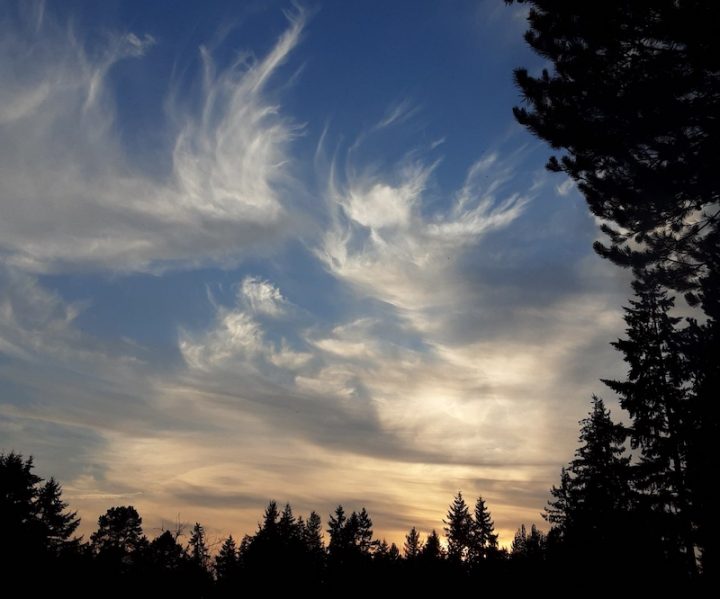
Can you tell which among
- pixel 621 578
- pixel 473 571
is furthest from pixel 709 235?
pixel 473 571

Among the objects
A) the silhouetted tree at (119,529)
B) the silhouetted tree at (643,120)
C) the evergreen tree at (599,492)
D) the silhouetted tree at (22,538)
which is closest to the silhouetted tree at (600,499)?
the evergreen tree at (599,492)

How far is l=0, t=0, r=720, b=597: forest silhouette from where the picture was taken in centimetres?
1091

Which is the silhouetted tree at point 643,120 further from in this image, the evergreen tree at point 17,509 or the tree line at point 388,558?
the evergreen tree at point 17,509

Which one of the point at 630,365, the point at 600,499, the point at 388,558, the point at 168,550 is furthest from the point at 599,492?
the point at 168,550

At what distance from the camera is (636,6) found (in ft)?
33.8

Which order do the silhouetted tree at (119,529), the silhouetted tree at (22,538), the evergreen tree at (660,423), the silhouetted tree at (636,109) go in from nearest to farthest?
the silhouetted tree at (636,109) → the evergreen tree at (660,423) → the silhouetted tree at (22,538) → the silhouetted tree at (119,529)

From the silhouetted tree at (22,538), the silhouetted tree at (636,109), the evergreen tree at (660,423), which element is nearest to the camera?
the silhouetted tree at (636,109)

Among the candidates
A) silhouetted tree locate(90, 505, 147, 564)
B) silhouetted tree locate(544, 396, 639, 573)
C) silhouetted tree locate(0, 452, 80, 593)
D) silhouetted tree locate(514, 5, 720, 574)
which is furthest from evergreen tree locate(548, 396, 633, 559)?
silhouetted tree locate(90, 505, 147, 564)

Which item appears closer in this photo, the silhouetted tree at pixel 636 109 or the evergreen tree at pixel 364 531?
the silhouetted tree at pixel 636 109

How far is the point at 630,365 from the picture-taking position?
25516mm

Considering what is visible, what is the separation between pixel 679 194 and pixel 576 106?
2835mm

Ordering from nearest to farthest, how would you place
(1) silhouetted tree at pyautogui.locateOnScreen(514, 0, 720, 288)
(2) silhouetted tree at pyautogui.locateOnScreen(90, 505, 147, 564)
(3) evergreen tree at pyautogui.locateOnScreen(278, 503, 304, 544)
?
1. (1) silhouetted tree at pyautogui.locateOnScreen(514, 0, 720, 288)
2. (3) evergreen tree at pyautogui.locateOnScreen(278, 503, 304, 544)
3. (2) silhouetted tree at pyautogui.locateOnScreen(90, 505, 147, 564)

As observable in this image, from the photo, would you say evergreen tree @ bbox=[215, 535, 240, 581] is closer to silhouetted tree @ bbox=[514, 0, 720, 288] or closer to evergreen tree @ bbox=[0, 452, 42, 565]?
evergreen tree @ bbox=[0, 452, 42, 565]

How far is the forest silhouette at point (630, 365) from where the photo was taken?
10906 millimetres
